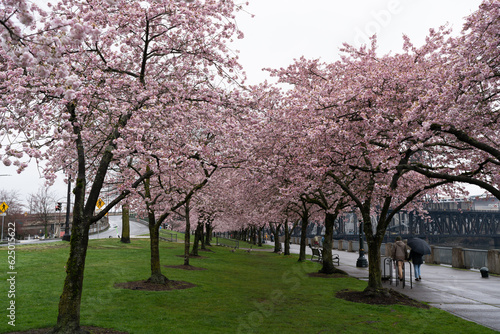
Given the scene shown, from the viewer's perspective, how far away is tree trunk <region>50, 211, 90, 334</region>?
24.2 feet

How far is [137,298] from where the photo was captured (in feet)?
37.6

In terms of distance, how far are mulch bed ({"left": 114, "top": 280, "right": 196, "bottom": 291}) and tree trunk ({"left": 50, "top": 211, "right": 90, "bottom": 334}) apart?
5.48 meters

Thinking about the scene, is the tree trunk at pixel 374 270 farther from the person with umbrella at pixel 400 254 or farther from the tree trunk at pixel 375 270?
the person with umbrella at pixel 400 254

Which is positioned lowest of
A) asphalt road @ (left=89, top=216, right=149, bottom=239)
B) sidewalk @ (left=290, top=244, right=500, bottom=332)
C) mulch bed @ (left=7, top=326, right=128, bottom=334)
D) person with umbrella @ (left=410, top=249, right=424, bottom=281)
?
asphalt road @ (left=89, top=216, right=149, bottom=239)

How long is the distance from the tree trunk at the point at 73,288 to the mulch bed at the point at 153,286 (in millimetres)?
5483

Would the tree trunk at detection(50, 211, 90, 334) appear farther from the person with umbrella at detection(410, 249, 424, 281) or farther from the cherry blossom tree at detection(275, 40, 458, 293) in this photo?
the person with umbrella at detection(410, 249, 424, 281)

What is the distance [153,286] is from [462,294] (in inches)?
452

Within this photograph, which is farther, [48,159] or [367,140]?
[367,140]

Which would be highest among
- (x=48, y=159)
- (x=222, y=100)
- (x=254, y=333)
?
(x=222, y=100)

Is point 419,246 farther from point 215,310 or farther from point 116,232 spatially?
point 116,232

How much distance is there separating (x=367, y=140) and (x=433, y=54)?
17.2 feet

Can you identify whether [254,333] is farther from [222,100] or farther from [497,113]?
[497,113]

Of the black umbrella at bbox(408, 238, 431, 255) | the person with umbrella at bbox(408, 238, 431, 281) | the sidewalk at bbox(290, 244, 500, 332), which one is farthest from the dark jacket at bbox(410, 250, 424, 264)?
the sidewalk at bbox(290, 244, 500, 332)

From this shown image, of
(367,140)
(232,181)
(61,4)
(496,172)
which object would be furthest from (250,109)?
(232,181)
